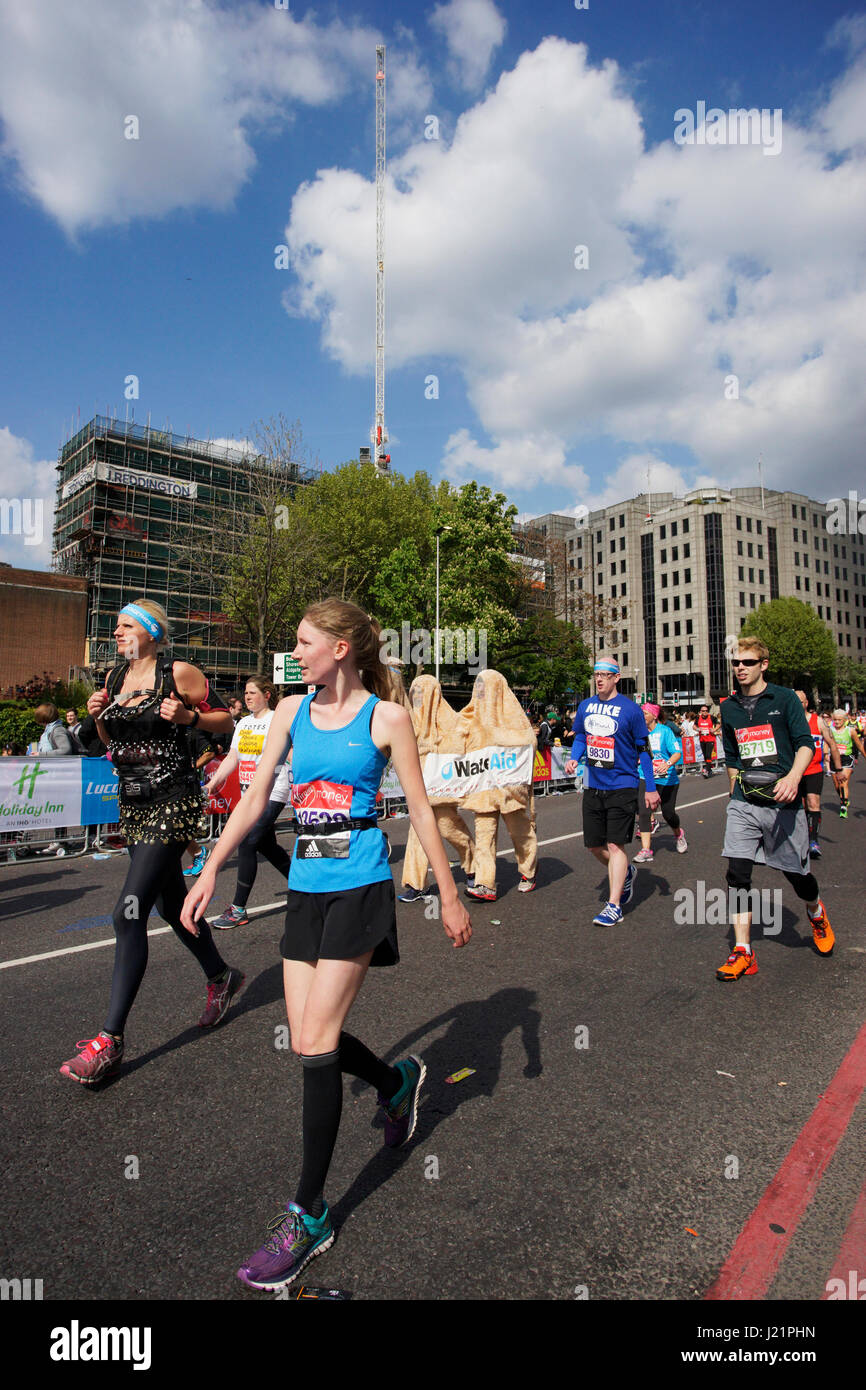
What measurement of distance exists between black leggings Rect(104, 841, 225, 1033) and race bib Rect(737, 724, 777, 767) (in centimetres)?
356

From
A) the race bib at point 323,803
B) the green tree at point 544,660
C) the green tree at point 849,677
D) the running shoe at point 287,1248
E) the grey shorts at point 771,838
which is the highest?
the green tree at point 849,677

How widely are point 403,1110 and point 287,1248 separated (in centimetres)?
73

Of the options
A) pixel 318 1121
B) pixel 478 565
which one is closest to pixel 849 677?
pixel 478 565

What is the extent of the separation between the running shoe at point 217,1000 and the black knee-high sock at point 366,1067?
1.52m

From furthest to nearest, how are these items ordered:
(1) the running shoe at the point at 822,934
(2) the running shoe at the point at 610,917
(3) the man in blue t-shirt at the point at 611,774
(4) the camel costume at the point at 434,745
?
(4) the camel costume at the point at 434,745, (3) the man in blue t-shirt at the point at 611,774, (2) the running shoe at the point at 610,917, (1) the running shoe at the point at 822,934

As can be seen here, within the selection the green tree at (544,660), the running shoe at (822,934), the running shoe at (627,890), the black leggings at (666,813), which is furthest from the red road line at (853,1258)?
the green tree at (544,660)

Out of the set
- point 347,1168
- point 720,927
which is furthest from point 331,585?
point 347,1168

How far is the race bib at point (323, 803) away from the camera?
255cm

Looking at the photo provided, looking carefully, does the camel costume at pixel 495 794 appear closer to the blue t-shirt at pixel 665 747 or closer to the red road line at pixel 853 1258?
the blue t-shirt at pixel 665 747

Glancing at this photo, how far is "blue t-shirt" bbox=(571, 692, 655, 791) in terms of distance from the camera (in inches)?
259

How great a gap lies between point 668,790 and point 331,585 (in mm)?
29451

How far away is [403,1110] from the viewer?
287cm

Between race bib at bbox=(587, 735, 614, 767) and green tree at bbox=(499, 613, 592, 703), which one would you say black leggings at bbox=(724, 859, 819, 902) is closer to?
race bib at bbox=(587, 735, 614, 767)
